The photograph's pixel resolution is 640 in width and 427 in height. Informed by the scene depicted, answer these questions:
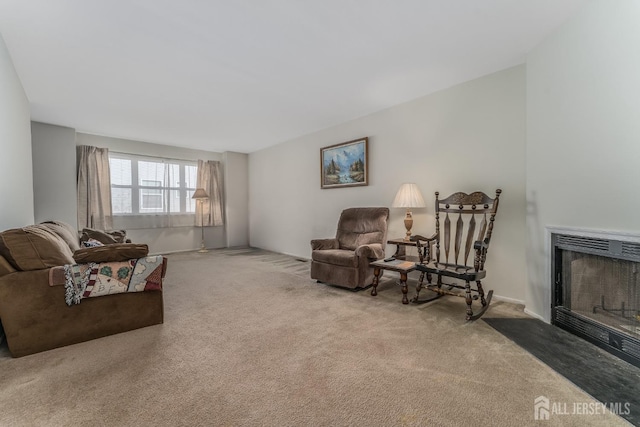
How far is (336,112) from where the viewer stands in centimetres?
421

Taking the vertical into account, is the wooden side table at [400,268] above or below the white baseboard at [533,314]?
above

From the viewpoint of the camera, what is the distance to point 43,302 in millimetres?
1929

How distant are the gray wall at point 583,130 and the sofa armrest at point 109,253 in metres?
3.44

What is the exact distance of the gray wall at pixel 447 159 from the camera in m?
2.84

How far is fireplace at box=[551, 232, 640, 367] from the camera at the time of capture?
178 cm

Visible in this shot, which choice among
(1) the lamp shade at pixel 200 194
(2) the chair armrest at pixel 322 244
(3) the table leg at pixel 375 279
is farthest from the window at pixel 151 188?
(3) the table leg at pixel 375 279

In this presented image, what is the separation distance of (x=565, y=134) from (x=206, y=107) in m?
4.12

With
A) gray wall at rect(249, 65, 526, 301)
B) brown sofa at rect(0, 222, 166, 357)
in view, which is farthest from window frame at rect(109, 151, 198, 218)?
brown sofa at rect(0, 222, 166, 357)

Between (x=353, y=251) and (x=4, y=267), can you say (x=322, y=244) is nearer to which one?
(x=353, y=251)

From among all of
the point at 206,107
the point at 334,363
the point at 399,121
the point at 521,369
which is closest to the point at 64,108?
the point at 206,107

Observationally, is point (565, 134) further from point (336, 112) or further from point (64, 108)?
point (64, 108)

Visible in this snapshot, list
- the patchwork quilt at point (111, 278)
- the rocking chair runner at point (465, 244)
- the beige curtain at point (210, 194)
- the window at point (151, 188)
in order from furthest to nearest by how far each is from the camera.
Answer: the beige curtain at point (210, 194) → the window at point (151, 188) → the rocking chair runner at point (465, 244) → the patchwork quilt at point (111, 278)

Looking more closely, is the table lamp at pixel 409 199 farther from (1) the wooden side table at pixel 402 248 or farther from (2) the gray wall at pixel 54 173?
(2) the gray wall at pixel 54 173

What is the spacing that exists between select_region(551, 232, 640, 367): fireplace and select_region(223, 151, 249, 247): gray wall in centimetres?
626
